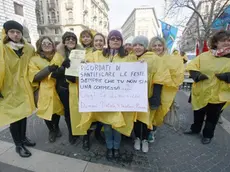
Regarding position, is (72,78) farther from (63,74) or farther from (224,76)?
(224,76)

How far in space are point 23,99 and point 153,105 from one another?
197 centimetres

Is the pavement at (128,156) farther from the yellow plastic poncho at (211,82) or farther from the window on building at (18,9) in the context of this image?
the window on building at (18,9)

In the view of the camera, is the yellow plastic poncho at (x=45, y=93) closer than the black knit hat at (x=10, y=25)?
No

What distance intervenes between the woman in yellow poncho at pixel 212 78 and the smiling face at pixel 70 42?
1972mm

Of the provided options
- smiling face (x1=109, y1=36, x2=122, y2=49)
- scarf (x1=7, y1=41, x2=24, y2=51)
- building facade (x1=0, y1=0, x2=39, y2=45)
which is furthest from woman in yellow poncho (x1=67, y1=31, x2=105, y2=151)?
building facade (x1=0, y1=0, x2=39, y2=45)

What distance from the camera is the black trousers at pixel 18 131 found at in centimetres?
258

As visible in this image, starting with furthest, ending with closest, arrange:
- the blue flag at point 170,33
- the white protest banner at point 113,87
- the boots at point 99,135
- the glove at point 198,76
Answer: the blue flag at point 170,33 < the boots at point 99,135 < the glove at point 198,76 < the white protest banner at point 113,87

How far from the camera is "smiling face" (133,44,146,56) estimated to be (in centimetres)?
233

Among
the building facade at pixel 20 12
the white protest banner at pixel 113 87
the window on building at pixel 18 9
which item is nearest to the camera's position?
the white protest banner at pixel 113 87

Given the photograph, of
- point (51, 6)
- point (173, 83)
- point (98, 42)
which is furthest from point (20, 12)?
point (51, 6)

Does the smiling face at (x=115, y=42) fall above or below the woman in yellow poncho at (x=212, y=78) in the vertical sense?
above

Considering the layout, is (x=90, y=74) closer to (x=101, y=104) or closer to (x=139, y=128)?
(x=101, y=104)

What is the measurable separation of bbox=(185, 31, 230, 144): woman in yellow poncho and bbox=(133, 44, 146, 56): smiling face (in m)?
0.99

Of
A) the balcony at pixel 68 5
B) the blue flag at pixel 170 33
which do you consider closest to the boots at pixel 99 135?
the blue flag at pixel 170 33
